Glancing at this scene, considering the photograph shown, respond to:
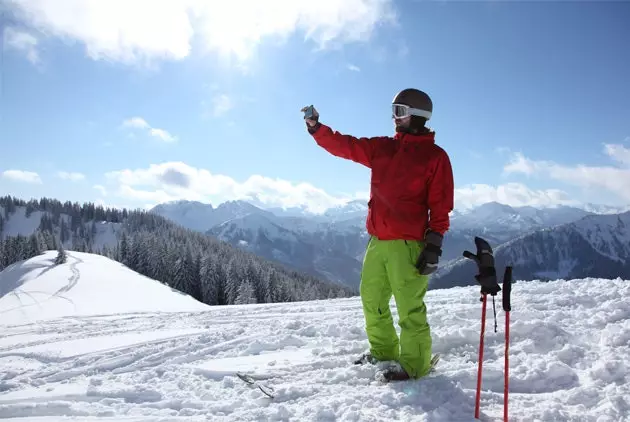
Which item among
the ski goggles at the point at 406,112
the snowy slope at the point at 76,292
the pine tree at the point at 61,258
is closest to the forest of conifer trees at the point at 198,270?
the snowy slope at the point at 76,292

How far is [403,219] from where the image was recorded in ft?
14.4

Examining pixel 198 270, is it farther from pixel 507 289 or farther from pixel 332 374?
pixel 507 289

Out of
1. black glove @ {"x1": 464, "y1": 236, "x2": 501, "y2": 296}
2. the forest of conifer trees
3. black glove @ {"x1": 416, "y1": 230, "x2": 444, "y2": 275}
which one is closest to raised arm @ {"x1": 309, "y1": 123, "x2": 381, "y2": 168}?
black glove @ {"x1": 416, "y1": 230, "x2": 444, "y2": 275}

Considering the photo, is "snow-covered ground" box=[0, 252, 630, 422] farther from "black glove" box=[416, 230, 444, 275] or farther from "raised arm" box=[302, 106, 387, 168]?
"raised arm" box=[302, 106, 387, 168]

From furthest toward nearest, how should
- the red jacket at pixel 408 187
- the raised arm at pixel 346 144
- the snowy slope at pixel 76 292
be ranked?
the snowy slope at pixel 76 292, the raised arm at pixel 346 144, the red jacket at pixel 408 187

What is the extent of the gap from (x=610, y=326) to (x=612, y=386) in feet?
5.37

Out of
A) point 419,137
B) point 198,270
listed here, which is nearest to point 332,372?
point 419,137

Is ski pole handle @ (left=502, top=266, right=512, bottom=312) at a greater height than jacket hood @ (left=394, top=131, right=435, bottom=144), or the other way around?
jacket hood @ (left=394, top=131, right=435, bottom=144)

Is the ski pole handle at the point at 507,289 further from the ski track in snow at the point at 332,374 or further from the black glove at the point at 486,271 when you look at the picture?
the ski track in snow at the point at 332,374

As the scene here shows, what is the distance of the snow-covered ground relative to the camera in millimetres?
3447

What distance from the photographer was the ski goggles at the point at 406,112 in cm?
460

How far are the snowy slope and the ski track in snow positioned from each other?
82.1 feet

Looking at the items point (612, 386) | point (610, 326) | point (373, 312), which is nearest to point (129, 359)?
point (373, 312)

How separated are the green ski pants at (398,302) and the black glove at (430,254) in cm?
14
